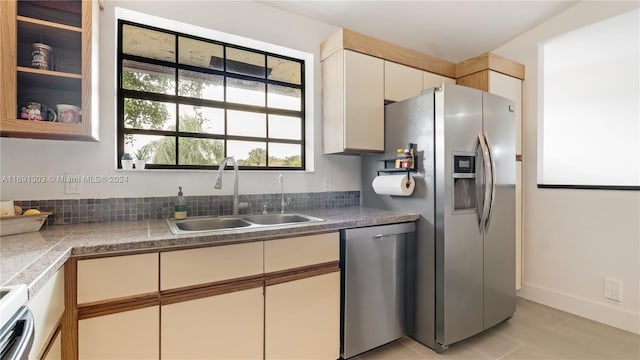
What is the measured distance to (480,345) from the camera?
6.81ft

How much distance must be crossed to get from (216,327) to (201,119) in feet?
4.76

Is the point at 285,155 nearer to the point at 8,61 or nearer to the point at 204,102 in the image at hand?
the point at 204,102

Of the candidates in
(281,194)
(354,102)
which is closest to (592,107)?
(354,102)

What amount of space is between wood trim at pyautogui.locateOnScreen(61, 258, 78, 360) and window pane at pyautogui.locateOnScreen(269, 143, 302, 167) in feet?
4.94

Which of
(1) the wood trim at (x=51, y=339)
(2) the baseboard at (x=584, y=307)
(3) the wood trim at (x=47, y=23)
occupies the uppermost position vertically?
(3) the wood trim at (x=47, y=23)

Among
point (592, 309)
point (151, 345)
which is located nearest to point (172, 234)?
point (151, 345)

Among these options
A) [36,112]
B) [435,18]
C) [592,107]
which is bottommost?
[36,112]

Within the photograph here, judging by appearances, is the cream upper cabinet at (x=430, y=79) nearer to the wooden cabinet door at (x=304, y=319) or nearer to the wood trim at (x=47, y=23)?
the wooden cabinet door at (x=304, y=319)

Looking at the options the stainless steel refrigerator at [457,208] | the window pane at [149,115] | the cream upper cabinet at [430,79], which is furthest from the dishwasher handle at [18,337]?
the cream upper cabinet at [430,79]

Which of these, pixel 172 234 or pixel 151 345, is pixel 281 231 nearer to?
pixel 172 234

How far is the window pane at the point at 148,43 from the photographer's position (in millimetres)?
1963

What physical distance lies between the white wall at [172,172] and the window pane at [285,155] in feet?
0.53

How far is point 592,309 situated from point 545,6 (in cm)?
263

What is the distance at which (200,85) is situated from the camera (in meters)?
2.19
